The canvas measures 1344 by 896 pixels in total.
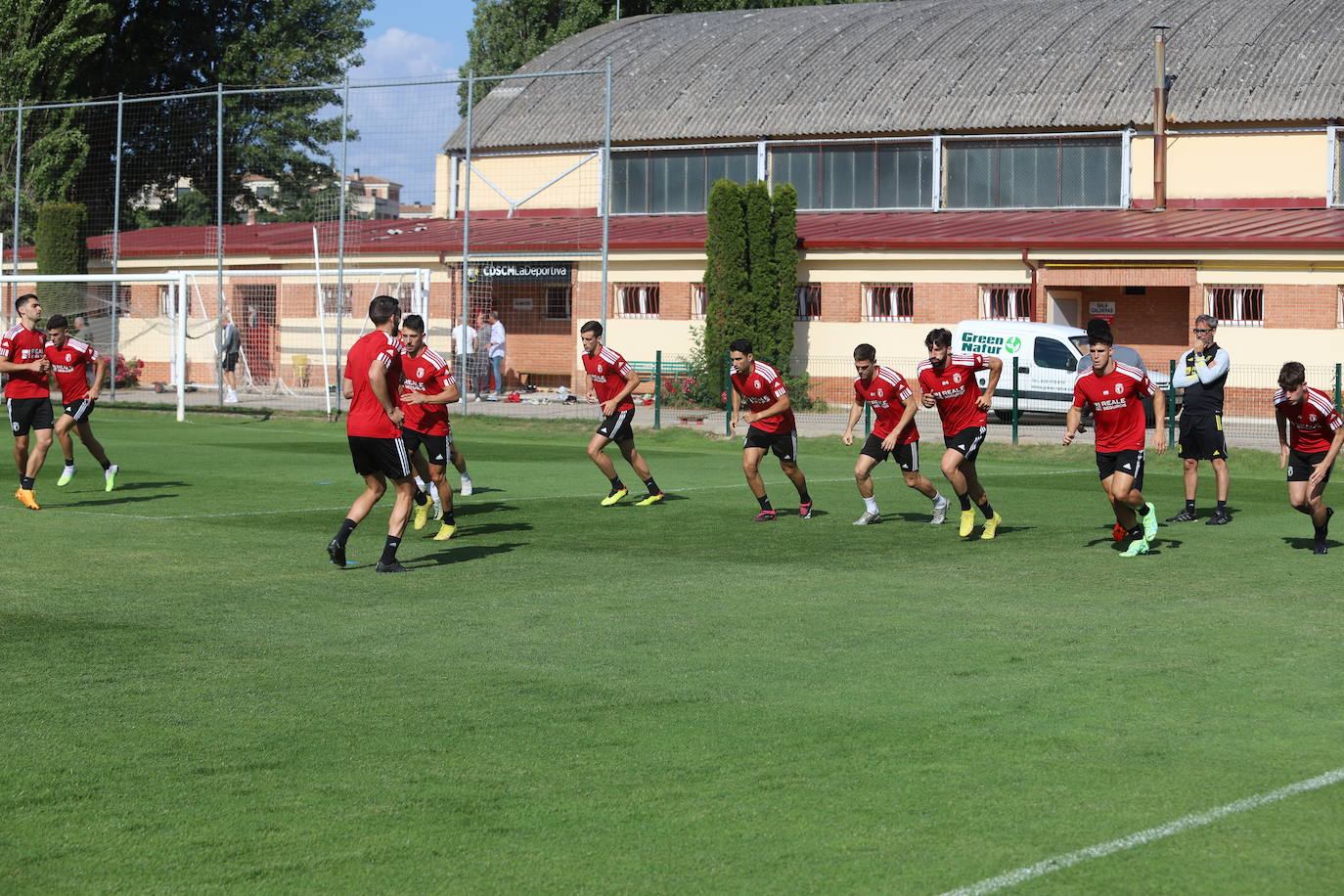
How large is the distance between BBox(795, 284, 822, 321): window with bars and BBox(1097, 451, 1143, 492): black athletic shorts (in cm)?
2337

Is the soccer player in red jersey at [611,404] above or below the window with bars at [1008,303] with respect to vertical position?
below

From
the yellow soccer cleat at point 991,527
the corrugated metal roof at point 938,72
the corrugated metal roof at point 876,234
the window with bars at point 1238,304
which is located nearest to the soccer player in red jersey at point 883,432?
the yellow soccer cleat at point 991,527

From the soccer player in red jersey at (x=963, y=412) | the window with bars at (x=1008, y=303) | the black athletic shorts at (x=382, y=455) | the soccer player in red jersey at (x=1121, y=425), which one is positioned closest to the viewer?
the black athletic shorts at (x=382, y=455)

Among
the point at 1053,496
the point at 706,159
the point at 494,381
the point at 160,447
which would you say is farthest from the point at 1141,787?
the point at 706,159

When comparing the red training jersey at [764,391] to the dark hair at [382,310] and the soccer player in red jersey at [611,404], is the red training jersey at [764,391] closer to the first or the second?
the soccer player in red jersey at [611,404]

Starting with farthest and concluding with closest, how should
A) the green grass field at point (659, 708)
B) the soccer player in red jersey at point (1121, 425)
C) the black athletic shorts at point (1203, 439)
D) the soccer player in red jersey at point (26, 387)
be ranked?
the soccer player in red jersey at point (26, 387), the black athletic shorts at point (1203, 439), the soccer player in red jersey at point (1121, 425), the green grass field at point (659, 708)

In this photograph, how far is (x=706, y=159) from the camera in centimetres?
4250

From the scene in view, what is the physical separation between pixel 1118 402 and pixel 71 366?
1115cm

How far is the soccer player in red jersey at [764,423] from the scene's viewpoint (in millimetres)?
16219

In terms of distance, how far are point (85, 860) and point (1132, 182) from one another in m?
35.7

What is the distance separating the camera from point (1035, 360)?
102 ft

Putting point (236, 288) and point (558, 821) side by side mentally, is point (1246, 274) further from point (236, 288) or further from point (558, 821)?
point (558, 821)

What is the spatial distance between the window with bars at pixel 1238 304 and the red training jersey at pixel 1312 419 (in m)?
19.9

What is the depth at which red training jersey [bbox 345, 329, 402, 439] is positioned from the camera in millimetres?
12242
